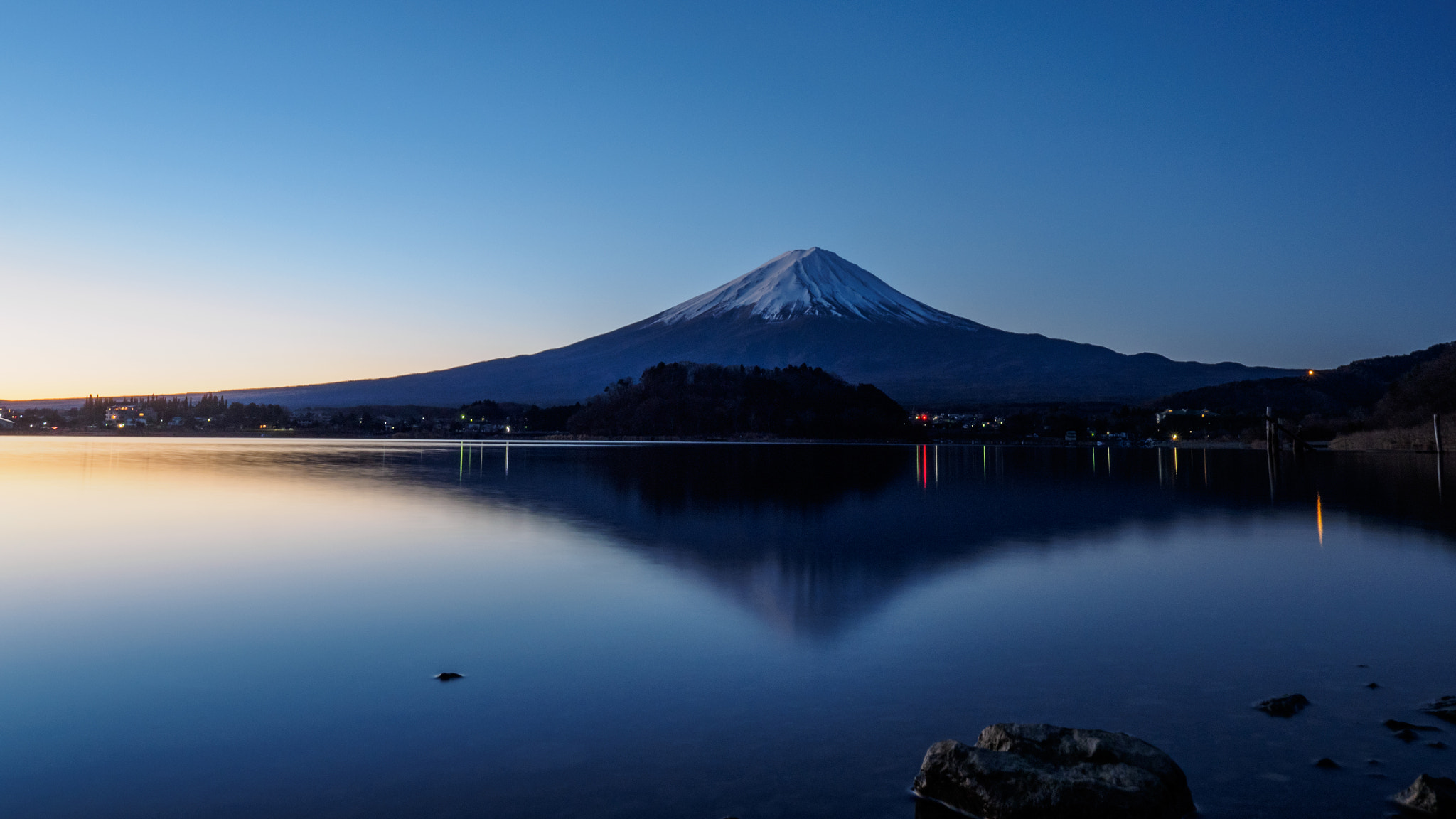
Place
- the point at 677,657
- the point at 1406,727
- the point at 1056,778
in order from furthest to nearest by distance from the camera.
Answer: the point at 677,657 → the point at 1406,727 → the point at 1056,778

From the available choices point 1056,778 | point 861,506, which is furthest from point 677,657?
point 861,506

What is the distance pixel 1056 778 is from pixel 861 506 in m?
17.0

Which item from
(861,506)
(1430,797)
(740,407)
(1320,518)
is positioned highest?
(740,407)

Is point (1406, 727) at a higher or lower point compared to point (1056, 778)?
lower

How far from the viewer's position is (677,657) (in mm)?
7328

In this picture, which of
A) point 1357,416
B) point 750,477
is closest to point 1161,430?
point 1357,416

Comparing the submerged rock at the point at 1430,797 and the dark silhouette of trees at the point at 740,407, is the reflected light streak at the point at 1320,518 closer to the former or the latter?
the submerged rock at the point at 1430,797

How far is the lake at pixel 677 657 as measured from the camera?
15.6ft

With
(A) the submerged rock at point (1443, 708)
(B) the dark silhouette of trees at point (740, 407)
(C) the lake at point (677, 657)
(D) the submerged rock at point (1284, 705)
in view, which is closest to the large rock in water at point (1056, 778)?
(C) the lake at point (677, 657)

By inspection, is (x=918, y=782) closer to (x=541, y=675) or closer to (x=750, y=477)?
(x=541, y=675)

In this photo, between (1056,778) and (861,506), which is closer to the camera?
(1056,778)

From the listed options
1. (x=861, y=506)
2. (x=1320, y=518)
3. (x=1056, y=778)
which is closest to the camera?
(x=1056, y=778)

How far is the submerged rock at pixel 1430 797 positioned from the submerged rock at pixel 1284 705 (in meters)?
1.34

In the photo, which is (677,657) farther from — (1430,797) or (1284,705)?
(1430,797)
